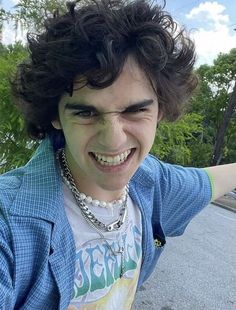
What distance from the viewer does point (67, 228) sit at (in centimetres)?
100

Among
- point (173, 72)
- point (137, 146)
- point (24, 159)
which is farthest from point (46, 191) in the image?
point (24, 159)

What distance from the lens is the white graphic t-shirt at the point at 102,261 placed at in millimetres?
1034

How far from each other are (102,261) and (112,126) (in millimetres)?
351

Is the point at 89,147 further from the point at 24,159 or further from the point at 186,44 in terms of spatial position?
the point at 24,159

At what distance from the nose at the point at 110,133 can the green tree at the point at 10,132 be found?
2211 millimetres

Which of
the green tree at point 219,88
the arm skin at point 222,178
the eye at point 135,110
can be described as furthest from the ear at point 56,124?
the green tree at point 219,88

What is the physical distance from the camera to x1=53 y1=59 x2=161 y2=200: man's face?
0.99 metres

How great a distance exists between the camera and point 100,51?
100 centimetres

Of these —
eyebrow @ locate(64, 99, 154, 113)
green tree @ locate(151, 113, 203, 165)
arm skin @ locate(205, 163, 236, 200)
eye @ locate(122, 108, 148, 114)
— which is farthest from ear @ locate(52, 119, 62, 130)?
green tree @ locate(151, 113, 203, 165)

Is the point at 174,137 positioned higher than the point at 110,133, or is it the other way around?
the point at 110,133

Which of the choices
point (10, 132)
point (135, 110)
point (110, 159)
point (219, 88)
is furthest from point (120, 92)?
point (219, 88)

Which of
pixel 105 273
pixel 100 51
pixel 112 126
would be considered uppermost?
pixel 100 51

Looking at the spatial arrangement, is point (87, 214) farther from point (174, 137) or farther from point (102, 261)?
point (174, 137)

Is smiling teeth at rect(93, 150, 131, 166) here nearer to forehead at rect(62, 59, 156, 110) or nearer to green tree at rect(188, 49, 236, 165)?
forehead at rect(62, 59, 156, 110)
